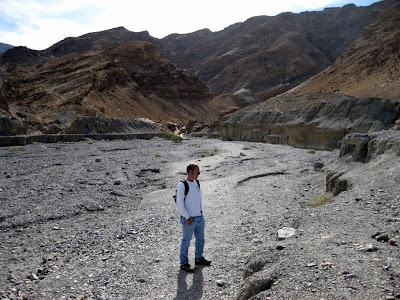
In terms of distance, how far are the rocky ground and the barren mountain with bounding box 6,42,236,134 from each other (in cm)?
3747

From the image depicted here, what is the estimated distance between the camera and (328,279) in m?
4.37

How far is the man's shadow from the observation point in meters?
5.48

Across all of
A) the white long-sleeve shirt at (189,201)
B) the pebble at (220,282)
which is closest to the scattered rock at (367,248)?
the pebble at (220,282)

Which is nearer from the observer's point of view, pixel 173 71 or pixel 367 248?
pixel 367 248

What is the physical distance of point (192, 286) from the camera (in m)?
5.75

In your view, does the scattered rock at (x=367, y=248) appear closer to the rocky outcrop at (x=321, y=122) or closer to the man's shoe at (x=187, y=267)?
the man's shoe at (x=187, y=267)

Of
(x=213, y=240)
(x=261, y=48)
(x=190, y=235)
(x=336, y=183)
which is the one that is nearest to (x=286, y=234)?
(x=213, y=240)

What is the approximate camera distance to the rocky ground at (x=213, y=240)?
4.76 m

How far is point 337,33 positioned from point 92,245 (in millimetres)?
143893

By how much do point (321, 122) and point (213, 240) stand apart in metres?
27.8

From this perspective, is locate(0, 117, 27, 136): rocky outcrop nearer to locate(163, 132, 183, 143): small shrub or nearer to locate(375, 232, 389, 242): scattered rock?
locate(163, 132, 183, 143): small shrub

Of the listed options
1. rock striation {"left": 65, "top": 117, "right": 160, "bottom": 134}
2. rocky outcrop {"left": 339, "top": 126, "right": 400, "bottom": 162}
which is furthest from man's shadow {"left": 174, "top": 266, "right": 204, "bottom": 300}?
rock striation {"left": 65, "top": 117, "right": 160, "bottom": 134}

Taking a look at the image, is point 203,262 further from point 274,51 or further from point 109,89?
point 274,51

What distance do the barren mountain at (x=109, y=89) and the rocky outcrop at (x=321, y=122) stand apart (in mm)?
26805
